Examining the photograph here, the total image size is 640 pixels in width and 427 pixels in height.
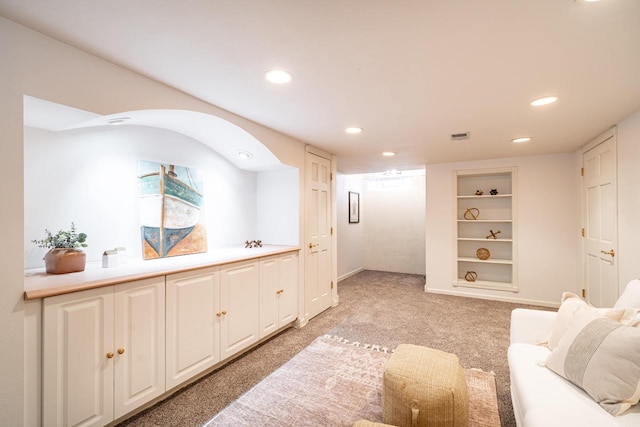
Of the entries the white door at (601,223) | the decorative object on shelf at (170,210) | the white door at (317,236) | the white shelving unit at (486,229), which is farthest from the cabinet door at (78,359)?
the white shelving unit at (486,229)

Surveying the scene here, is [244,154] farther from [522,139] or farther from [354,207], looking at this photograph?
[354,207]

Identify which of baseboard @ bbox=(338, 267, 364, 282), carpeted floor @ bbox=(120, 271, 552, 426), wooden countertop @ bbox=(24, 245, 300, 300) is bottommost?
carpeted floor @ bbox=(120, 271, 552, 426)

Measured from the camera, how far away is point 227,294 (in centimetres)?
251

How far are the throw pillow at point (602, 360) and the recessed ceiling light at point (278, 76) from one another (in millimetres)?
2197

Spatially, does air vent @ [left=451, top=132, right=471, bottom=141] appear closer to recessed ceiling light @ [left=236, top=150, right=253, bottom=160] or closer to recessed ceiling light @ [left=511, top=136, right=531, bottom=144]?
recessed ceiling light @ [left=511, top=136, right=531, bottom=144]

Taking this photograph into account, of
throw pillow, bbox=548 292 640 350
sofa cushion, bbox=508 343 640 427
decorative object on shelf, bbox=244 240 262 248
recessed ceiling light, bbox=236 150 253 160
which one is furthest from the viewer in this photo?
decorative object on shelf, bbox=244 240 262 248

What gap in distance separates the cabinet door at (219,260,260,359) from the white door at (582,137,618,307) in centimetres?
368

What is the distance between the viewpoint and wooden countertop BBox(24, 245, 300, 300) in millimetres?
1497

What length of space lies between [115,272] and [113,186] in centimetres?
77

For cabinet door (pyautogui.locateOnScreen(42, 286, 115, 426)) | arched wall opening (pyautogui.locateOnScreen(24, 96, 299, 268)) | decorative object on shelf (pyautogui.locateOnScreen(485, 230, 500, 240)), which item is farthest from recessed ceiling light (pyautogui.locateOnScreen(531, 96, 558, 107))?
cabinet door (pyautogui.locateOnScreen(42, 286, 115, 426))

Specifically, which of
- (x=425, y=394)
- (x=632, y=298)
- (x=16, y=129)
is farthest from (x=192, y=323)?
(x=632, y=298)

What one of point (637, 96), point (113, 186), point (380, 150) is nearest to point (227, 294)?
point (113, 186)

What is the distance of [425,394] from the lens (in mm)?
1556

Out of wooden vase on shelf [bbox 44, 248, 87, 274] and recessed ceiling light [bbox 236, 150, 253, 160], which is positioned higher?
recessed ceiling light [bbox 236, 150, 253, 160]
